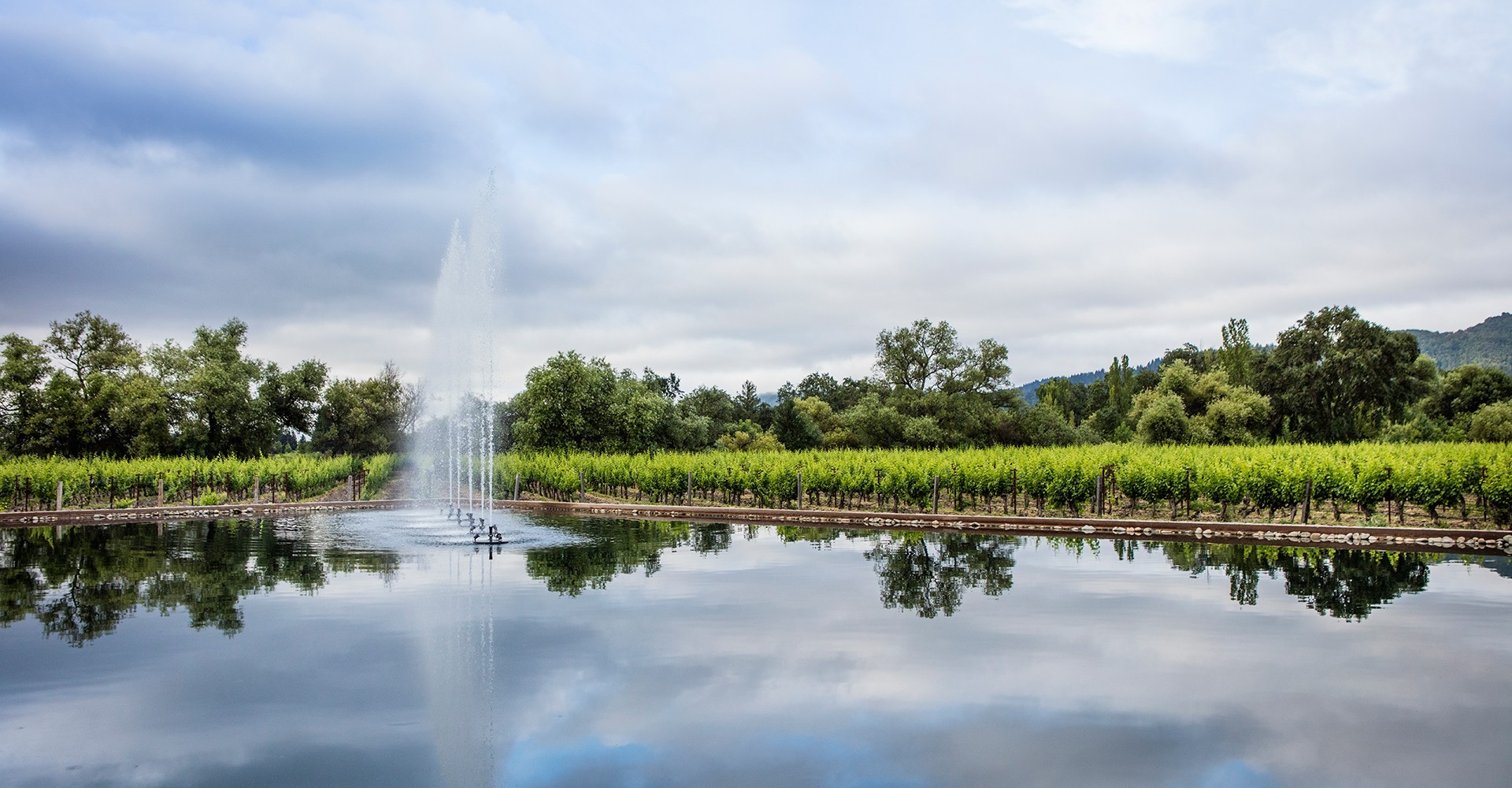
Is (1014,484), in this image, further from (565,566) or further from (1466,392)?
(1466,392)

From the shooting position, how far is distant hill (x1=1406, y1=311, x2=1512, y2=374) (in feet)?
492

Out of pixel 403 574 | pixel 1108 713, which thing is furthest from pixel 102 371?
pixel 1108 713

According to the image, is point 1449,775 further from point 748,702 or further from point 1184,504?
point 1184,504

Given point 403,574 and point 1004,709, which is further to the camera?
point 403,574

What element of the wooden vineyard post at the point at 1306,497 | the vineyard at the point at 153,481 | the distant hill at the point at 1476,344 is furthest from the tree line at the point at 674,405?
the distant hill at the point at 1476,344

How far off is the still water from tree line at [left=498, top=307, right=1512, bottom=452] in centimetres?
3000

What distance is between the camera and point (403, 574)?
1742 cm

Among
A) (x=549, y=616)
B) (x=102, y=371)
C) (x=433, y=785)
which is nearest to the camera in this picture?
(x=433, y=785)

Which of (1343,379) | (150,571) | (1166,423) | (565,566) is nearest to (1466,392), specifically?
(1343,379)

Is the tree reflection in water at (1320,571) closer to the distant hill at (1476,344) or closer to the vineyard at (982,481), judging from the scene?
the vineyard at (982,481)

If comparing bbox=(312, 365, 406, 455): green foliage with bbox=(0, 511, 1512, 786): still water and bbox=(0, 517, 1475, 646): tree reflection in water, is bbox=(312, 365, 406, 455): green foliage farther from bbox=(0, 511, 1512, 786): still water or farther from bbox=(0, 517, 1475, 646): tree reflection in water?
bbox=(0, 511, 1512, 786): still water

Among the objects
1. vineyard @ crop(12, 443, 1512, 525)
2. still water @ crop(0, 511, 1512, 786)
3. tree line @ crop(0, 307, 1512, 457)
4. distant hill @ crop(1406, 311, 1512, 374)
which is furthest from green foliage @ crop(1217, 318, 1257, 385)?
distant hill @ crop(1406, 311, 1512, 374)

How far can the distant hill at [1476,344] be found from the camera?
492 ft

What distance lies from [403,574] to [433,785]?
37.7ft
